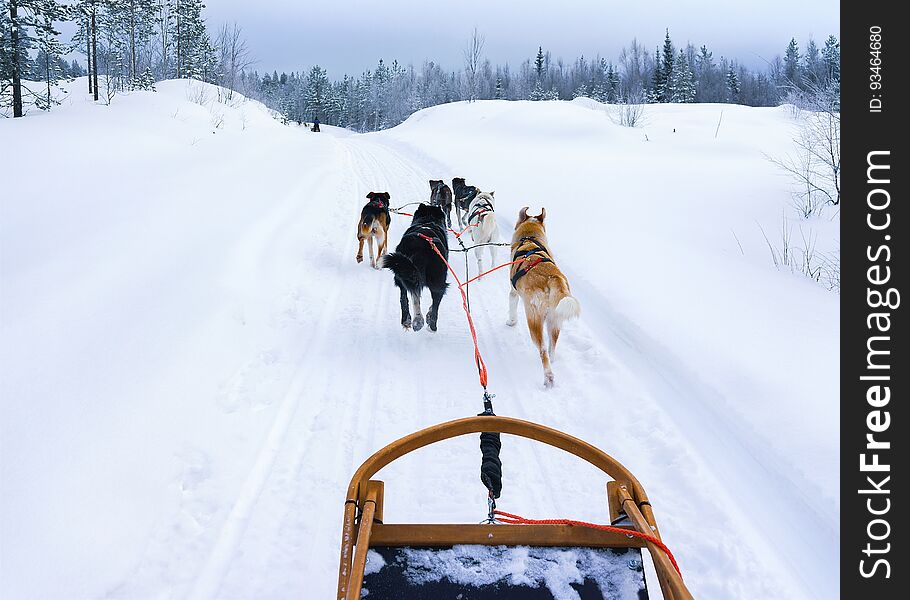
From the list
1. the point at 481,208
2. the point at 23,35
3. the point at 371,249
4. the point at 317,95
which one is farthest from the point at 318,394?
the point at 317,95

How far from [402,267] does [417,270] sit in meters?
0.16

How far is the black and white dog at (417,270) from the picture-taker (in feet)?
15.9

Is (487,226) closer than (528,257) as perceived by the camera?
No

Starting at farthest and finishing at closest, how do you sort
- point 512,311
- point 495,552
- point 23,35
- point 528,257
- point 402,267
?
1. point 23,35
2. point 512,311
3. point 402,267
4. point 528,257
5. point 495,552

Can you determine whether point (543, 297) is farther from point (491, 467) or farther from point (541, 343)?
point (491, 467)

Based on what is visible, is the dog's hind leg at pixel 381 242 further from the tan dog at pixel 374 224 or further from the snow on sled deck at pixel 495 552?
the snow on sled deck at pixel 495 552

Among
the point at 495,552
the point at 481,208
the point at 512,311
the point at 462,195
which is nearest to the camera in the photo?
the point at 495,552

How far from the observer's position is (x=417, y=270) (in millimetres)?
4922

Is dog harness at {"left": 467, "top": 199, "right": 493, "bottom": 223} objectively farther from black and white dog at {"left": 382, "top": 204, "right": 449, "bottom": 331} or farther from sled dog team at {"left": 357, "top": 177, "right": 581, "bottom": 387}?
black and white dog at {"left": 382, "top": 204, "right": 449, "bottom": 331}

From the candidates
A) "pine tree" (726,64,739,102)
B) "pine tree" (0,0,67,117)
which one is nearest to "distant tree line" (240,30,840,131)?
"pine tree" (726,64,739,102)

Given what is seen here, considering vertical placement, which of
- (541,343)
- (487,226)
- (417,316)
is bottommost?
(541,343)

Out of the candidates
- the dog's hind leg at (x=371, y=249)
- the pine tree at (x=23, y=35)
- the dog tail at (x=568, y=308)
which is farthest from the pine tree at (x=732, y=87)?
the dog tail at (x=568, y=308)
